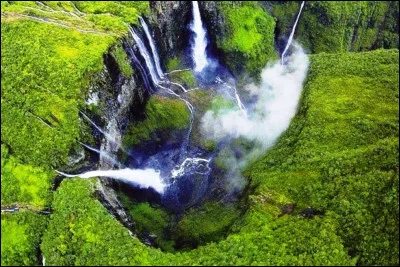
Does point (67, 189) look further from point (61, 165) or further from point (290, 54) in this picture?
point (290, 54)

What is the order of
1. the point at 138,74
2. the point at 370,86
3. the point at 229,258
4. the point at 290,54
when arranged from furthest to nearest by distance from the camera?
the point at 290,54 → the point at 138,74 → the point at 370,86 → the point at 229,258

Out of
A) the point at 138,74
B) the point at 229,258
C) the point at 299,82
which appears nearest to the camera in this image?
the point at 229,258

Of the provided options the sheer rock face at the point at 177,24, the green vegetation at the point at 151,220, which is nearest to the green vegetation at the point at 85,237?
the green vegetation at the point at 151,220

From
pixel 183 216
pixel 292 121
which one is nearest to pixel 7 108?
pixel 183 216

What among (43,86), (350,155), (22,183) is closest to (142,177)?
(22,183)

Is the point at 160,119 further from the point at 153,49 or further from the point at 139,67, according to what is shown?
the point at 153,49

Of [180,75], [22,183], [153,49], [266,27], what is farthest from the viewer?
[266,27]
